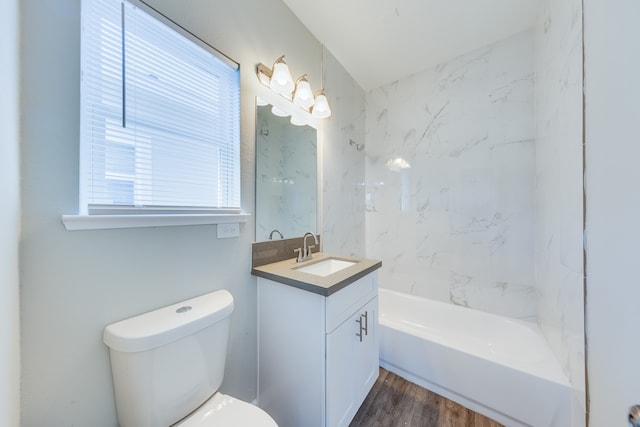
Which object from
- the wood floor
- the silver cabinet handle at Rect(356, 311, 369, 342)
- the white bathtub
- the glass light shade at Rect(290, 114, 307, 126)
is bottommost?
the wood floor

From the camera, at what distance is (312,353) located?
1.10m

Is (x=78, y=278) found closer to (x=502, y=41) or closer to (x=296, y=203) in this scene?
(x=296, y=203)

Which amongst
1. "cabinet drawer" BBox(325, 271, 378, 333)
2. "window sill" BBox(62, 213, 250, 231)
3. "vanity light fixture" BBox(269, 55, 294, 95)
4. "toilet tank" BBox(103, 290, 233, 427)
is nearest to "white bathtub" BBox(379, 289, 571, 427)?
"cabinet drawer" BBox(325, 271, 378, 333)

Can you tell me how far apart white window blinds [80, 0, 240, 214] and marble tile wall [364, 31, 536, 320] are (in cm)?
176

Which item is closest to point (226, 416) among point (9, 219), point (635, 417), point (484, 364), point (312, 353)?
point (312, 353)

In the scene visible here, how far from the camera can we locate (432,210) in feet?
7.26

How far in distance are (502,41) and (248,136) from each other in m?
2.26

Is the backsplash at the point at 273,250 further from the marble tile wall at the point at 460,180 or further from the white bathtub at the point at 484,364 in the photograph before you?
the marble tile wall at the point at 460,180

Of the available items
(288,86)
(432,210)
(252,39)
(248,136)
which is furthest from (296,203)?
(432,210)

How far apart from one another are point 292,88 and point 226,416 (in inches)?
71.2

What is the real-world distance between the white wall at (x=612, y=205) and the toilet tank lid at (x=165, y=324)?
1258mm

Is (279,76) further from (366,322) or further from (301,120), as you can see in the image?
(366,322)

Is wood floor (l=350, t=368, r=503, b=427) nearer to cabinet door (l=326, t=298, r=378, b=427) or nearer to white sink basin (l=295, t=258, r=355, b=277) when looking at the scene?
cabinet door (l=326, t=298, r=378, b=427)

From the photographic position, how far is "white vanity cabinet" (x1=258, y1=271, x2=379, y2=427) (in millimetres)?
1082
